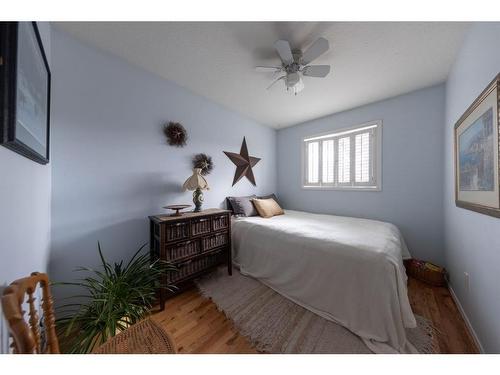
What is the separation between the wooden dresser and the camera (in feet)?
5.44

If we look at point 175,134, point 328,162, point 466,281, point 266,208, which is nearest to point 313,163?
point 328,162

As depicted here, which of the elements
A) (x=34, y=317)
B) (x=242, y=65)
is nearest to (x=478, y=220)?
(x=242, y=65)

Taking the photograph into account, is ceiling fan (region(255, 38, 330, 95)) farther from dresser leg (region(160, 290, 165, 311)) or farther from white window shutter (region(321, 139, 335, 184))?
dresser leg (region(160, 290, 165, 311))

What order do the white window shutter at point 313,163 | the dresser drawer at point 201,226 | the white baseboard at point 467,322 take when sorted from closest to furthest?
the white baseboard at point 467,322 < the dresser drawer at point 201,226 < the white window shutter at point 313,163

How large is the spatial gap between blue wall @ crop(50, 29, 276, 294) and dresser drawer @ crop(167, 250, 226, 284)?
20.5 inches

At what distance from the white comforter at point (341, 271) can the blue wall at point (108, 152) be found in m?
1.25

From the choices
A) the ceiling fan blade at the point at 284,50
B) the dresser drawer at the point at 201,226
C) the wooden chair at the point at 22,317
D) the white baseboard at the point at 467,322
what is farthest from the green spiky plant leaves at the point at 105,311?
the white baseboard at the point at 467,322

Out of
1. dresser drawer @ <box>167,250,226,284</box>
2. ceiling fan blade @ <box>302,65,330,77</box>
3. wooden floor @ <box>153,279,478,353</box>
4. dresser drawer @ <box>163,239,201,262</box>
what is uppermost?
ceiling fan blade @ <box>302,65,330,77</box>

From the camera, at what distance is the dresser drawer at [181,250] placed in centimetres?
167

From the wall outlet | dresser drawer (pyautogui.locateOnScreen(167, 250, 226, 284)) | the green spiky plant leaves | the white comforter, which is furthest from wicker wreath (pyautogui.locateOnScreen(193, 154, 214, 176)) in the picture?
the wall outlet

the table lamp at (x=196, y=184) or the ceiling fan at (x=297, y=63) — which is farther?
the table lamp at (x=196, y=184)

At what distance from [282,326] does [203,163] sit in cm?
196

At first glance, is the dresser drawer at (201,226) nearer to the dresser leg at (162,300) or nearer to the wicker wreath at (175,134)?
the dresser leg at (162,300)

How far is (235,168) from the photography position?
9.57 feet
